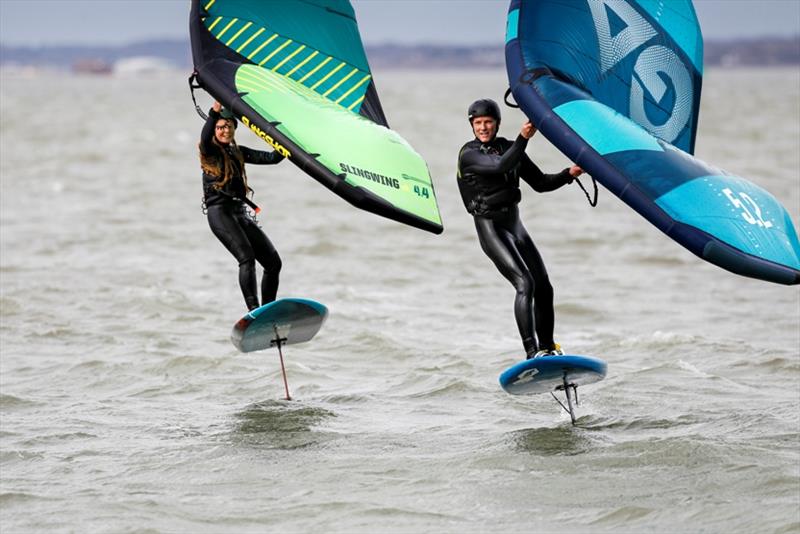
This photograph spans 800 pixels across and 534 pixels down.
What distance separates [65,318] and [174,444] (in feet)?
17.9

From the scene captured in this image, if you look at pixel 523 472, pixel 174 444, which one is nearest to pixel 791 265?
pixel 523 472

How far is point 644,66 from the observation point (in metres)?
9.28

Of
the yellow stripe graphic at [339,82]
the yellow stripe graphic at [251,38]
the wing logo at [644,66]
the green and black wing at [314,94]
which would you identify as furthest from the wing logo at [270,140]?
the wing logo at [644,66]

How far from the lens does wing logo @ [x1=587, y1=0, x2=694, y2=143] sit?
8.99 m

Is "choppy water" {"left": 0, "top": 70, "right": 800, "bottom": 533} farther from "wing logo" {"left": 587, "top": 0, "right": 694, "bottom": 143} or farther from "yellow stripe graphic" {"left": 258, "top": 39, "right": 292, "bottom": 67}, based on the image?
"yellow stripe graphic" {"left": 258, "top": 39, "right": 292, "bottom": 67}

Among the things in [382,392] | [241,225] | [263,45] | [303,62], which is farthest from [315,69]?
[382,392]

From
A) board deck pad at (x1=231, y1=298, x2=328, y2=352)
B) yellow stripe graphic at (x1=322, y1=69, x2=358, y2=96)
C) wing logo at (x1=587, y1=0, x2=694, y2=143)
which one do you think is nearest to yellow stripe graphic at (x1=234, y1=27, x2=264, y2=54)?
yellow stripe graphic at (x1=322, y1=69, x2=358, y2=96)

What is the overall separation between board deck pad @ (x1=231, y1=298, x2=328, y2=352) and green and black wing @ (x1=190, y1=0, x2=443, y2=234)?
4.60 ft

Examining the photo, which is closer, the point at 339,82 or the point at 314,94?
the point at 314,94

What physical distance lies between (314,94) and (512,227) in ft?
6.17

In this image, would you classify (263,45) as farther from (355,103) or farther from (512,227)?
(512,227)

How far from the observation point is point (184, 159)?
128 ft

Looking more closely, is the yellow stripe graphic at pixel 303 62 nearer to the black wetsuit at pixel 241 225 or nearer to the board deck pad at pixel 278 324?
the black wetsuit at pixel 241 225

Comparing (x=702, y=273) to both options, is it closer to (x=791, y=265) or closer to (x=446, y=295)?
(x=446, y=295)
